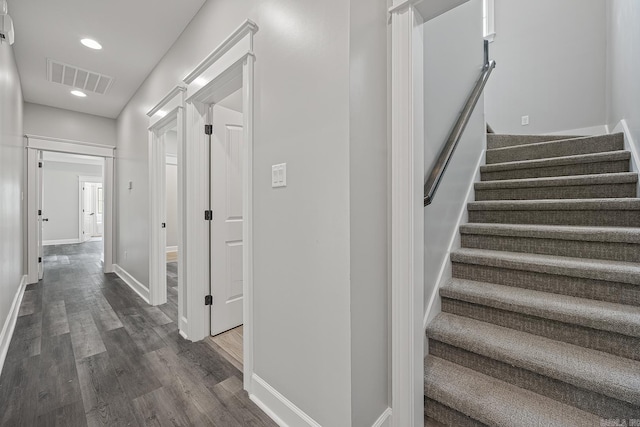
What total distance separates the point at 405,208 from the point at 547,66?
3857 mm

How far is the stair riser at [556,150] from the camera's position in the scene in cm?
224

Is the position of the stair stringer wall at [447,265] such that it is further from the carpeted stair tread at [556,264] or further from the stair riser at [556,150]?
the stair riser at [556,150]

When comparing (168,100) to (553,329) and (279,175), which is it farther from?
(553,329)

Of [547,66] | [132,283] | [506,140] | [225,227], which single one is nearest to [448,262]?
[225,227]

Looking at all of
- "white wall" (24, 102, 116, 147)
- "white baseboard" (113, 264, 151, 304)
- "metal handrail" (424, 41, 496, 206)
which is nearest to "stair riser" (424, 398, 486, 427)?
"metal handrail" (424, 41, 496, 206)

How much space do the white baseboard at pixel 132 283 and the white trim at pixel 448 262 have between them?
10.2 ft

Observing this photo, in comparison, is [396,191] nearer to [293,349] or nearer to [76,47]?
[293,349]

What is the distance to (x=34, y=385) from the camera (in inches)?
67.1

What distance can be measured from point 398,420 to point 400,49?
1.71m

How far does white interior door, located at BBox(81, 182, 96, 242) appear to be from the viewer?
28.9 feet

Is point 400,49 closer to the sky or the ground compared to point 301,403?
closer to the sky

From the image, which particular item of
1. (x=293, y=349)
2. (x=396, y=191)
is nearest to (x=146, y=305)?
(x=293, y=349)

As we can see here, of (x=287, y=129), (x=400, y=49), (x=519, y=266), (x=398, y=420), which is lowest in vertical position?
(x=398, y=420)

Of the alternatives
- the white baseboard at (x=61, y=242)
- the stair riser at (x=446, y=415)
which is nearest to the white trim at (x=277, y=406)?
the stair riser at (x=446, y=415)
